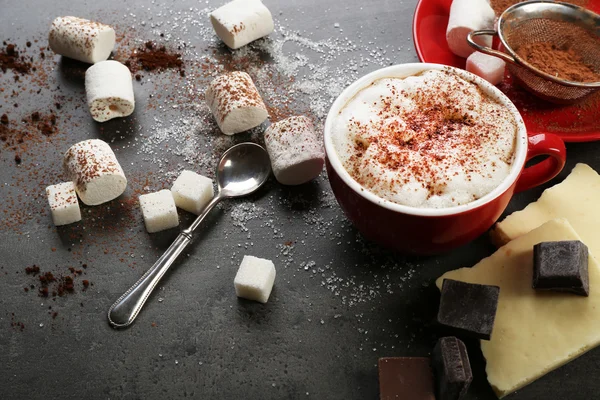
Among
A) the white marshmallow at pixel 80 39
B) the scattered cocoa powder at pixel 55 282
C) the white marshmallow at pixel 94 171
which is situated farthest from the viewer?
the white marshmallow at pixel 80 39

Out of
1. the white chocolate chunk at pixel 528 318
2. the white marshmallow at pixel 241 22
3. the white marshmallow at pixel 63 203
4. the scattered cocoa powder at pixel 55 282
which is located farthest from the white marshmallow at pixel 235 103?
the white chocolate chunk at pixel 528 318

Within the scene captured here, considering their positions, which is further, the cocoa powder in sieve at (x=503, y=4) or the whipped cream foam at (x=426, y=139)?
the cocoa powder in sieve at (x=503, y=4)

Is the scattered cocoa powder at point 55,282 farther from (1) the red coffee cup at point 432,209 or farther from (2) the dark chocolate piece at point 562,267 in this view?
(2) the dark chocolate piece at point 562,267

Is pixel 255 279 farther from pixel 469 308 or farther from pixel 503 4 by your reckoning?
pixel 503 4

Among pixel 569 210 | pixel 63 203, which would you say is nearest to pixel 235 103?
pixel 63 203

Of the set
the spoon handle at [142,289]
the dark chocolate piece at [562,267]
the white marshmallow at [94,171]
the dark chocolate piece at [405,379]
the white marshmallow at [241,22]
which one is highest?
the white marshmallow at [241,22]

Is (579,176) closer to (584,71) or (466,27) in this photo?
(584,71)

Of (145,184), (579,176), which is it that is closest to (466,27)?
(579,176)

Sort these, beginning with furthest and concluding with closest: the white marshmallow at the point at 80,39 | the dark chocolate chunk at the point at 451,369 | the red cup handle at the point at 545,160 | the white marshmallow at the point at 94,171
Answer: the white marshmallow at the point at 80,39 < the white marshmallow at the point at 94,171 < the red cup handle at the point at 545,160 < the dark chocolate chunk at the point at 451,369
